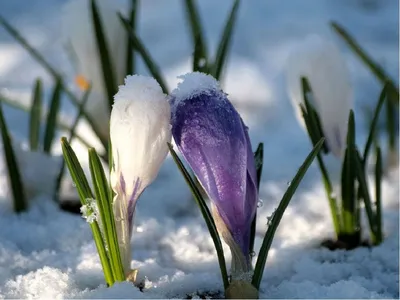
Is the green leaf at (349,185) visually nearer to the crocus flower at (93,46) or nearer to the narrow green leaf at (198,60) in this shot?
the narrow green leaf at (198,60)

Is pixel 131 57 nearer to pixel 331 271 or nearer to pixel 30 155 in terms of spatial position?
pixel 30 155

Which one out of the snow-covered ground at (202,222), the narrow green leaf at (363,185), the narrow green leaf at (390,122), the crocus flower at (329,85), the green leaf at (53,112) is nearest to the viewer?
the snow-covered ground at (202,222)

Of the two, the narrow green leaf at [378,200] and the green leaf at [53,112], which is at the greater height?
the green leaf at [53,112]

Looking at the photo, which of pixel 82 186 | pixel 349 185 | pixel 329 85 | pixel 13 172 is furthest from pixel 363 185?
pixel 13 172

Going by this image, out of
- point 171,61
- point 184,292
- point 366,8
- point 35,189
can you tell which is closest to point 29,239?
point 35,189

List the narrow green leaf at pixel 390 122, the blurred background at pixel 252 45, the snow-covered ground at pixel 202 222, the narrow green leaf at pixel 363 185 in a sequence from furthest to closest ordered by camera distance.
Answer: the blurred background at pixel 252 45 < the narrow green leaf at pixel 390 122 < the narrow green leaf at pixel 363 185 < the snow-covered ground at pixel 202 222

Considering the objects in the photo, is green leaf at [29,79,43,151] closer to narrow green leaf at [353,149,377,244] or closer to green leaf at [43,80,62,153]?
green leaf at [43,80,62,153]

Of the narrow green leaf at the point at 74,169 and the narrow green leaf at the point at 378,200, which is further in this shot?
the narrow green leaf at the point at 378,200

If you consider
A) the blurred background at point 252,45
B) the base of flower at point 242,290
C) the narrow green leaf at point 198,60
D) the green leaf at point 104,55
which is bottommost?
the base of flower at point 242,290

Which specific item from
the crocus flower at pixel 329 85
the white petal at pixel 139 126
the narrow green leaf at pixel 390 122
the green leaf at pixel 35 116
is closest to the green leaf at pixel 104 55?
the green leaf at pixel 35 116
